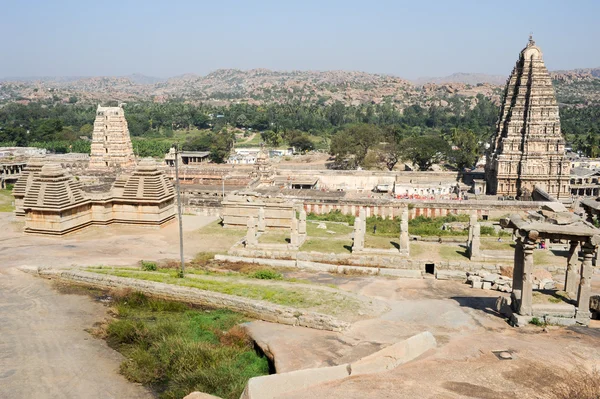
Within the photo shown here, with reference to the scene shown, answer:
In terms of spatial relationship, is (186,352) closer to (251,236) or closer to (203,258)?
(203,258)

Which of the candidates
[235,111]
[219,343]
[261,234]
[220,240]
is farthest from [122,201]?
[235,111]

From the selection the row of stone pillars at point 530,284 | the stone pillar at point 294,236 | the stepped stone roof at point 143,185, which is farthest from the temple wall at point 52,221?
the row of stone pillars at point 530,284

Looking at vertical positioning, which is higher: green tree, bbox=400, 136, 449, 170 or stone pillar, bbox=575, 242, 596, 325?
green tree, bbox=400, 136, 449, 170

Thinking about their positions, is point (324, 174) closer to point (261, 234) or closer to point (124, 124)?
point (124, 124)

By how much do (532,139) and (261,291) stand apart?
34.4 meters

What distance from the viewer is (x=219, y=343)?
39.4ft

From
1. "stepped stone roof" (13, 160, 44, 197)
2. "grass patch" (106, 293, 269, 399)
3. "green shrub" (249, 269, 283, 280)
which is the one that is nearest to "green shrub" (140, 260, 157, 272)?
"green shrub" (249, 269, 283, 280)

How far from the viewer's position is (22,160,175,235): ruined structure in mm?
23281

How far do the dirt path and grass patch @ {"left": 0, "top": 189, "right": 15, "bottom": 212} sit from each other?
1967 cm

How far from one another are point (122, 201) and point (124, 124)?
30607 mm

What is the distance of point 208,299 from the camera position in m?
14.9

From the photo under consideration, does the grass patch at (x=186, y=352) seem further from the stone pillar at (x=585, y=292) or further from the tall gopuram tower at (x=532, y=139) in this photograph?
the tall gopuram tower at (x=532, y=139)

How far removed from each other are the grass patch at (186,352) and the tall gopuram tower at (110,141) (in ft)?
138

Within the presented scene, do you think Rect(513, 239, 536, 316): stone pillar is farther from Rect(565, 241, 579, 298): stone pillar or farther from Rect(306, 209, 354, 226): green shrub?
Rect(306, 209, 354, 226): green shrub
